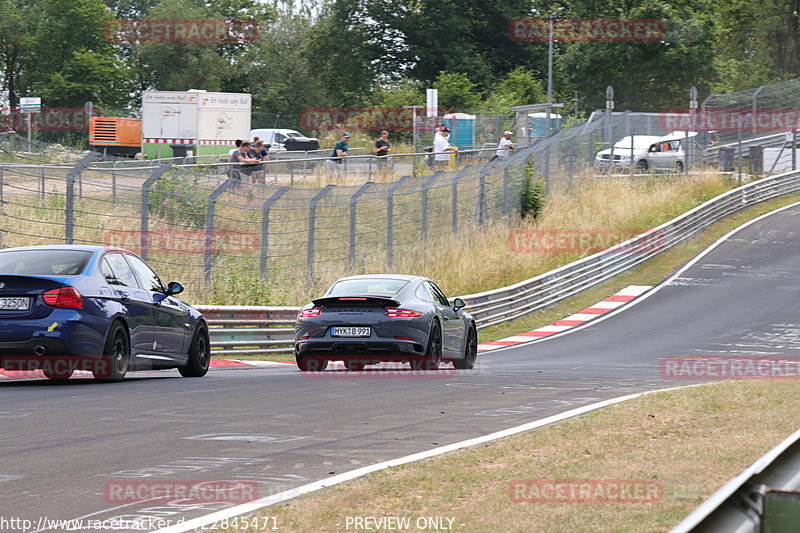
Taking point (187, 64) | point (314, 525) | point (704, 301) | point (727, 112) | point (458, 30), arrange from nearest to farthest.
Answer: point (314, 525)
point (704, 301)
point (727, 112)
point (458, 30)
point (187, 64)

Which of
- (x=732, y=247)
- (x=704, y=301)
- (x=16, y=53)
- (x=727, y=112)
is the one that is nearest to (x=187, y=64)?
(x=16, y=53)

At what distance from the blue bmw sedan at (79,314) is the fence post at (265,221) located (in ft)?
27.0

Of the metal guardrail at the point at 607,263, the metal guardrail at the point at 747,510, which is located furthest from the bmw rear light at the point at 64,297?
the metal guardrail at the point at 607,263

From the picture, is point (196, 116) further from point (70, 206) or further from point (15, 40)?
point (15, 40)

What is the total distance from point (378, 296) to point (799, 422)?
7173mm

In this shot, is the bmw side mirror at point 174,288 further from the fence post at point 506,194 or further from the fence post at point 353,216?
the fence post at point 506,194

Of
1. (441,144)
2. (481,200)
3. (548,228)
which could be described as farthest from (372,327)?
(441,144)

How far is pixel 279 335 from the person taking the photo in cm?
2105

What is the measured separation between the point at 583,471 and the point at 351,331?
8488 mm

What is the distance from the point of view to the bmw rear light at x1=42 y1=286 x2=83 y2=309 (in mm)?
11695

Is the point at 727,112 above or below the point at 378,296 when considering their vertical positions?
above

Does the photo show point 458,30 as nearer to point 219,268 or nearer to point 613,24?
point 613,24

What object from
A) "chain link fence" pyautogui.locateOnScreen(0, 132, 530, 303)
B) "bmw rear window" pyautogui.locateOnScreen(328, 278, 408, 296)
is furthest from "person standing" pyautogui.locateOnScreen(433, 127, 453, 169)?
"bmw rear window" pyautogui.locateOnScreen(328, 278, 408, 296)

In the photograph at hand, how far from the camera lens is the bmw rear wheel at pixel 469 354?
18.0 metres
